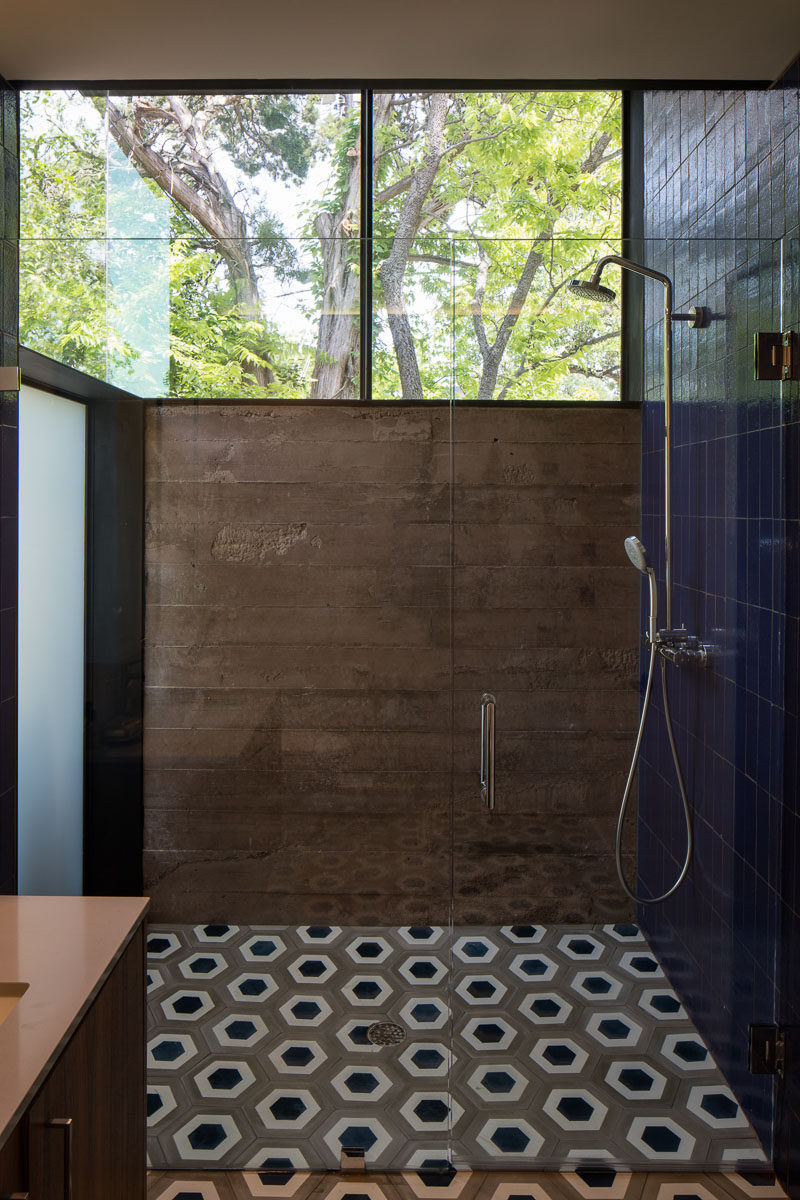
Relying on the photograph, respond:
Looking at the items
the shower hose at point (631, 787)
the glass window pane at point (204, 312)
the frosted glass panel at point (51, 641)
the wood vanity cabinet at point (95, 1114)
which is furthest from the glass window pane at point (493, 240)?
the wood vanity cabinet at point (95, 1114)

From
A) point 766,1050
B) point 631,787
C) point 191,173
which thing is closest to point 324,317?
point 631,787

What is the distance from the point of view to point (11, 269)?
2.36m

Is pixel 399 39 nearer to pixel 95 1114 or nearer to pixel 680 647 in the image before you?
pixel 680 647

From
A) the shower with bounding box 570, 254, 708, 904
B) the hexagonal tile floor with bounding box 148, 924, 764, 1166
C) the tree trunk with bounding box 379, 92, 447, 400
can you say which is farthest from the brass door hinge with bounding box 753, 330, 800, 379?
the hexagonal tile floor with bounding box 148, 924, 764, 1166

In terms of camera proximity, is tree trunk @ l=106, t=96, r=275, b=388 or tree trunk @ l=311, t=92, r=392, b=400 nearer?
tree trunk @ l=311, t=92, r=392, b=400

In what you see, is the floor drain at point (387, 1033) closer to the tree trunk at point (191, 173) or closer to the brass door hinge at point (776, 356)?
the brass door hinge at point (776, 356)

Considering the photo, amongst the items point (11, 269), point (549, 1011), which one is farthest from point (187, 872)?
point (11, 269)

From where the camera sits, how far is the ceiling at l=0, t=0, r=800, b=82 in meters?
2.12

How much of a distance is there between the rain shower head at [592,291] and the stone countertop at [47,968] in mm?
1553

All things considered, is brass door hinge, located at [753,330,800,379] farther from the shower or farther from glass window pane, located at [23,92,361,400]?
glass window pane, located at [23,92,361,400]

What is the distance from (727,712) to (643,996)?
679 mm

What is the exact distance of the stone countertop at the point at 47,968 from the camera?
120 centimetres

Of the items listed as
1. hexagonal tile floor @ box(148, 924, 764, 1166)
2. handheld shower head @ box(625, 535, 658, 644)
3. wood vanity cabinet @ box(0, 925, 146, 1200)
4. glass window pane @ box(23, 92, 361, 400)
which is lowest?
Answer: hexagonal tile floor @ box(148, 924, 764, 1166)

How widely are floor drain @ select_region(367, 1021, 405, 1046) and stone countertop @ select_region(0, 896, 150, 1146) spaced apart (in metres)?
0.81
